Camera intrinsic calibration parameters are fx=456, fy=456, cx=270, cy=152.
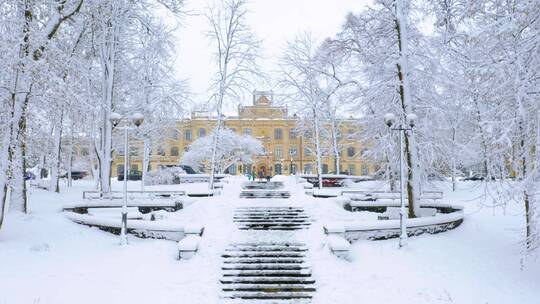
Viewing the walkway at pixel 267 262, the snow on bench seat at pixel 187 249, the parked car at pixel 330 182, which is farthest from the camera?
the parked car at pixel 330 182

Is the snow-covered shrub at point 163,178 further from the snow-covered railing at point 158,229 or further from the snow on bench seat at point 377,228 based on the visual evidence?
the snow on bench seat at point 377,228

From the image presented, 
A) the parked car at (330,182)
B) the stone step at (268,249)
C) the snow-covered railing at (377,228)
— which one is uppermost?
the parked car at (330,182)

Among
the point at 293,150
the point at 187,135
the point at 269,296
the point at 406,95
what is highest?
the point at 187,135

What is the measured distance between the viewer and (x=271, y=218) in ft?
53.1

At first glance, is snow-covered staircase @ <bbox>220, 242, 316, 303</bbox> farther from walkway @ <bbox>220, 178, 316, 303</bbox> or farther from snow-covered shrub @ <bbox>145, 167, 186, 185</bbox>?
snow-covered shrub @ <bbox>145, 167, 186, 185</bbox>

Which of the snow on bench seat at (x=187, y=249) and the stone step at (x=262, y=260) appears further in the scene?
the snow on bench seat at (x=187, y=249)

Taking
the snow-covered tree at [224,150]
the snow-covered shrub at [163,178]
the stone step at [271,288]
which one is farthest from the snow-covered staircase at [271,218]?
the snow-covered tree at [224,150]

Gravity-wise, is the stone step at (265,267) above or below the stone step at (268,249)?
below

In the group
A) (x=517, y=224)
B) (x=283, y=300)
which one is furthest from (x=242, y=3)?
(x=283, y=300)

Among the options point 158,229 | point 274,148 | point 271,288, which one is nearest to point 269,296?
point 271,288

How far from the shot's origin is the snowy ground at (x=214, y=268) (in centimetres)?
973

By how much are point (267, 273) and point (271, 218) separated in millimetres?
5062

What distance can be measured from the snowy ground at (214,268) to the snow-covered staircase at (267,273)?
0.28 metres

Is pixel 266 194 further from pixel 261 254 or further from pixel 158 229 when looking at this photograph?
pixel 261 254
